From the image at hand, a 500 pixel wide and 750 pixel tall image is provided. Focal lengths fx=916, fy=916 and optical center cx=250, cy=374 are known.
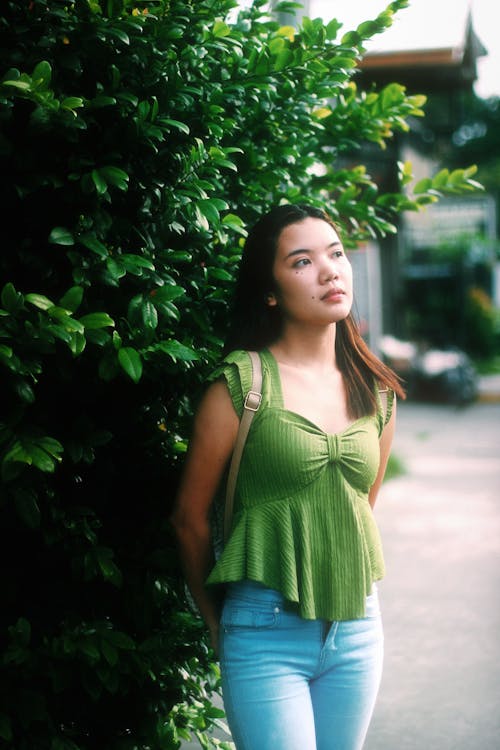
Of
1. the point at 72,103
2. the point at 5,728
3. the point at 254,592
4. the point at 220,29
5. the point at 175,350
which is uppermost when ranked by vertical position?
the point at 220,29

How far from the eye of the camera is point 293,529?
214 centimetres

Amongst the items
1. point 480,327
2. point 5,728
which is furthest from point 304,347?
point 480,327

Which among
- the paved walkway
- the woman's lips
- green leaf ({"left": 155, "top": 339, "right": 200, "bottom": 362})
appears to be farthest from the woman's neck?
the paved walkway

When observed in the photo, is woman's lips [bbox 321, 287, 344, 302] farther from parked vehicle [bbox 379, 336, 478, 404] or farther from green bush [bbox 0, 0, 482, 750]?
parked vehicle [bbox 379, 336, 478, 404]

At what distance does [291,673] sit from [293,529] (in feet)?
1.07

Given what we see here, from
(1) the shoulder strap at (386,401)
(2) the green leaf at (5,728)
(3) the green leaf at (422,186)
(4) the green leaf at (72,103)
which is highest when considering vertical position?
(3) the green leaf at (422,186)

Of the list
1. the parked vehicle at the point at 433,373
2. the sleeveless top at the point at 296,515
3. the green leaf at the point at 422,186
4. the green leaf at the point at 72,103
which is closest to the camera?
the green leaf at the point at 72,103

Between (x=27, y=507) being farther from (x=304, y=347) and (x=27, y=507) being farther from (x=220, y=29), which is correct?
(x=220, y=29)

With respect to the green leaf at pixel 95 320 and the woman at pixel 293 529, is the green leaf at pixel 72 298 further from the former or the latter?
the woman at pixel 293 529

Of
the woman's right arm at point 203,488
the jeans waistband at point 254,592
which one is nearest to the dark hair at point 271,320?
Result: the woman's right arm at point 203,488

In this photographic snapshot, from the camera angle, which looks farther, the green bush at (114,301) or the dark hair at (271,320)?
the dark hair at (271,320)

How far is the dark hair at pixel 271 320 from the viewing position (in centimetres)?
234

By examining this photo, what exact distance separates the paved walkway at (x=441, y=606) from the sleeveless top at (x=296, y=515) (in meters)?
2.14

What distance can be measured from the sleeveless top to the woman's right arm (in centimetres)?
4
